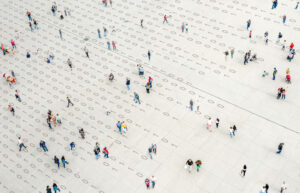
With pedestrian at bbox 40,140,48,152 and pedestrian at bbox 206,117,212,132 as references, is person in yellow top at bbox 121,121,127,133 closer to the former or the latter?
pedestrian at bbox 40,140,48,152

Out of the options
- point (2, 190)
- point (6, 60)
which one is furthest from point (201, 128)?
point (6, 60)

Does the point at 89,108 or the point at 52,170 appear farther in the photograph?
the point at 89,108

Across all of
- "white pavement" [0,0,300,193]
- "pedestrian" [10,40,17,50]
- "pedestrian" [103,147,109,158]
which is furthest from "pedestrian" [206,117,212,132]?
"pedestrian" [10,40,17,50]

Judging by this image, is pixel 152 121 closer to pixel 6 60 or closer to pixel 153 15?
pixel 153 15

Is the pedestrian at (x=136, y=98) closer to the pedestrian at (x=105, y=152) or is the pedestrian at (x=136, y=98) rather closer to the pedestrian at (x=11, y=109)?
the pedestrian at (x=105, y=152)

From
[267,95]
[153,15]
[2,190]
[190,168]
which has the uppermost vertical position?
[153,15]

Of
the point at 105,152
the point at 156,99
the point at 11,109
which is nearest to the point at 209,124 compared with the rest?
the point at 156,99

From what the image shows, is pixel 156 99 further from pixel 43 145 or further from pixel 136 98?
pixel 43 145

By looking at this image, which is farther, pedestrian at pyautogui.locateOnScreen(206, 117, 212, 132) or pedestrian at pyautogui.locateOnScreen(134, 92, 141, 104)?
pedestrian at pyautogui.locateOnScreen(134, 92, 141, 104)

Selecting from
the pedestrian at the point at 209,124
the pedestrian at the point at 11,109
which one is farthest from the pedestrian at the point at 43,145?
the pedestrian at the point at 209,124
